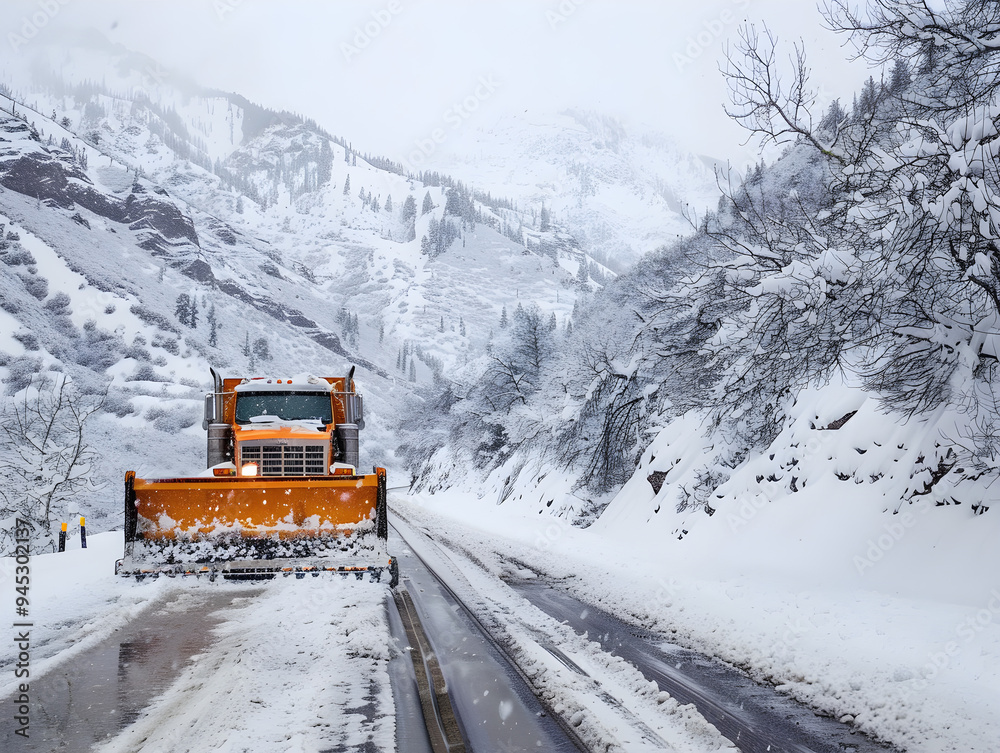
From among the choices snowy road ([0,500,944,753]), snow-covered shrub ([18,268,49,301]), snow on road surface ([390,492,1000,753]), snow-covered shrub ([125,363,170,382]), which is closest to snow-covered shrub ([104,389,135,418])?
snow-covered shrub ([125,363,170,382])

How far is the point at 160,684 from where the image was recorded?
5367mm

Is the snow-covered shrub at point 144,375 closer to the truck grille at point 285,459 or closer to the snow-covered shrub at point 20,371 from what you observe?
the snow-covered shrub at point 20,371

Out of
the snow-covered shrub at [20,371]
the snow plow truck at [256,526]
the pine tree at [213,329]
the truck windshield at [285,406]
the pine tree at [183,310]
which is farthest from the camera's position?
the pine tree at [183,310]

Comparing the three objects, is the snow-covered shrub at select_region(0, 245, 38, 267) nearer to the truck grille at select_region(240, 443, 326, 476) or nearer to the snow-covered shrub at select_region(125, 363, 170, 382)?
the snow-covered shrub at select_region(125, 363, 170, 382)

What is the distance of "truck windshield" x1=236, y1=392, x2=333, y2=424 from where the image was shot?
1210 cm

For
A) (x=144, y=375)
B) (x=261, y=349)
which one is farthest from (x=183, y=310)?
(x=144, y=375)

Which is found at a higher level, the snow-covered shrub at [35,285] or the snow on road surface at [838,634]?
the snow-covered shrub at [35,285]

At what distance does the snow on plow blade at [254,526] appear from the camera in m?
8.96

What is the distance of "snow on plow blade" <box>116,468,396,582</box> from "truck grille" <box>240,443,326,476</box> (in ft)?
6.00

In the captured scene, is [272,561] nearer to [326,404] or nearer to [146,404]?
[326,404]

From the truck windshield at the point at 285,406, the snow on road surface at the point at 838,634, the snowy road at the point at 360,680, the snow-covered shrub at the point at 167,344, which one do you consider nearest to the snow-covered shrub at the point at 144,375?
the snow-covered shrub at the point at 167,344

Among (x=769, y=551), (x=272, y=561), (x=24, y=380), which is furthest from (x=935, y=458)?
(x=24, y=380)

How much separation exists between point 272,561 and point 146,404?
126537 millimetres

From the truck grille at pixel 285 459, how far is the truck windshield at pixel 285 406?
2.80 ft
